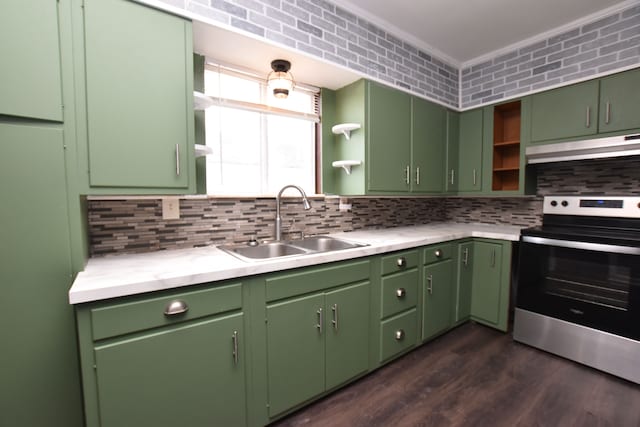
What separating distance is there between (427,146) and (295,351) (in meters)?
2.05

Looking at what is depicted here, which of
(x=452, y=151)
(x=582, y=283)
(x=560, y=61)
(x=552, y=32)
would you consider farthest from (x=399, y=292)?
(x=552, y=32)

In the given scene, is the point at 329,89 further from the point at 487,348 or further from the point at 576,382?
the point at 576,382

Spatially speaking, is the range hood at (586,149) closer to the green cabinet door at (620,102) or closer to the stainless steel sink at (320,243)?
the green cabinet door at (620,102)

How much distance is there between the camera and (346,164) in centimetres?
219

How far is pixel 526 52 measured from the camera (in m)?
2.49

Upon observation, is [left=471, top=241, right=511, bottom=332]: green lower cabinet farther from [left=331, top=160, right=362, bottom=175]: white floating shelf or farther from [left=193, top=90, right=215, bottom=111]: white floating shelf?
[left=193, top=90, right=215, bottom=111]: white floating shelf

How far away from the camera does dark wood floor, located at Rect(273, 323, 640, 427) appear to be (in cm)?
150

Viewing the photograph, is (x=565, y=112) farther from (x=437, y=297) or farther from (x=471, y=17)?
(x=437, y=297)

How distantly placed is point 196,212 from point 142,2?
105 centimetres

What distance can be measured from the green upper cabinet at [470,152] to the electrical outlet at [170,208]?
2.61 m

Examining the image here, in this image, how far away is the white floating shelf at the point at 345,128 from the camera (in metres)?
2.15

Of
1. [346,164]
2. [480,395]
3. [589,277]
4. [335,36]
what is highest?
[335,36]

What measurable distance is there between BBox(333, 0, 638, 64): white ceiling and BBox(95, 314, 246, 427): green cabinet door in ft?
7.18

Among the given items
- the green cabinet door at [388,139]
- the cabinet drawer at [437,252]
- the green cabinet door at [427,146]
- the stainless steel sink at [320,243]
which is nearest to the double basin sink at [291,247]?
the stainless steel sink at [320,243]
